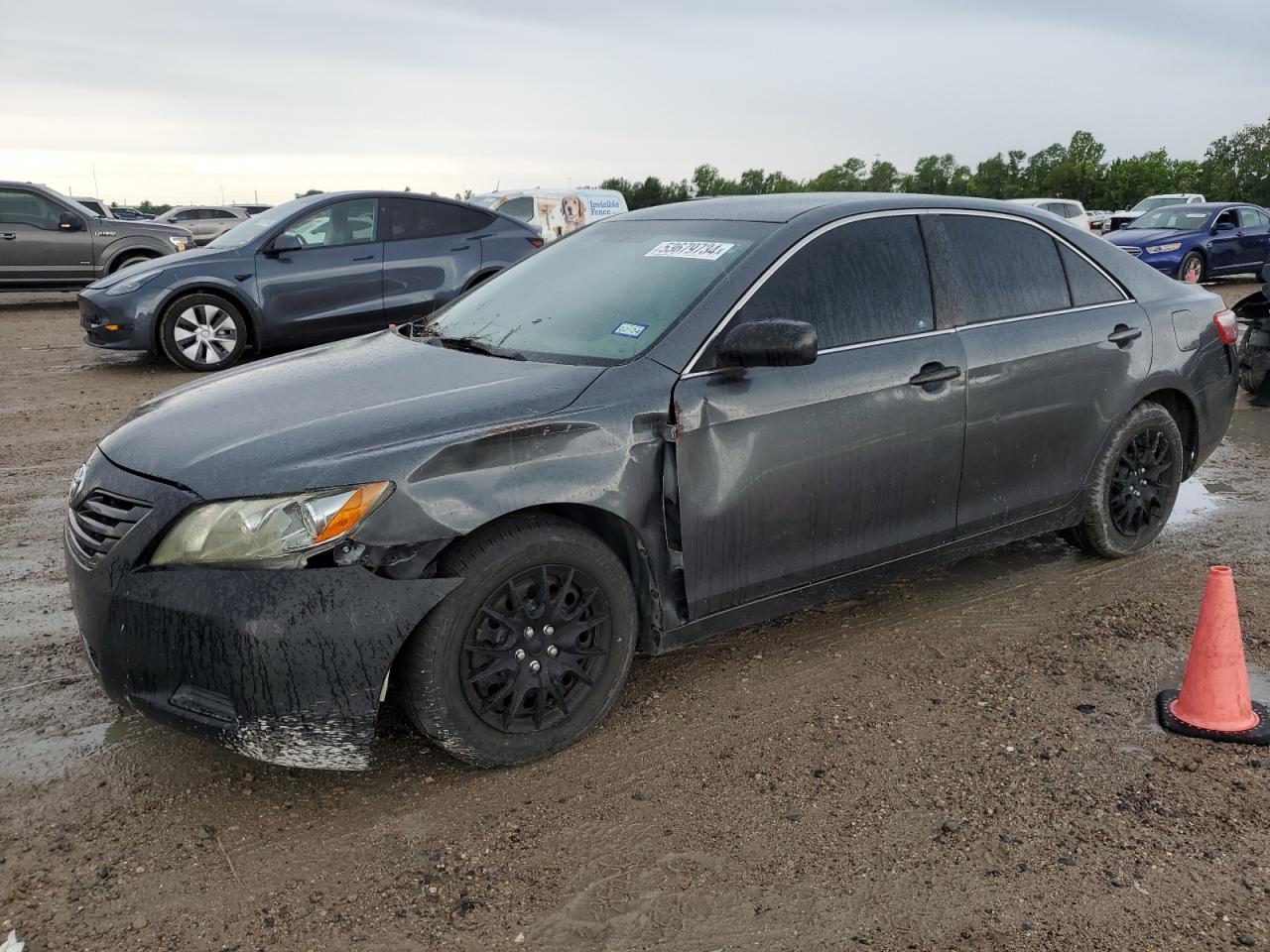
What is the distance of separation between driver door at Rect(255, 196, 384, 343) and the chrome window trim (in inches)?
278

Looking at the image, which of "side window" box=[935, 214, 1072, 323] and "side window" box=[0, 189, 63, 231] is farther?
"side window" box=[0, 189, 63, 231]

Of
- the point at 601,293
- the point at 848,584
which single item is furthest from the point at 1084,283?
the point at 601,293

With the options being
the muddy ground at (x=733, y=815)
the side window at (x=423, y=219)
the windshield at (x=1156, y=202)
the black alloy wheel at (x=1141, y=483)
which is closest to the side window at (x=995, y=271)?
the black alloy wheel at (x=1141, y=483)

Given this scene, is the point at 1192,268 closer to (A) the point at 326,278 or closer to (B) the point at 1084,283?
(A) the point at 326,278

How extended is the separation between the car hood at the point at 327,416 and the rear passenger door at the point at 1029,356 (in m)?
1.59

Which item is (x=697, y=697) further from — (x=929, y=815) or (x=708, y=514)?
(x=929, y=815)

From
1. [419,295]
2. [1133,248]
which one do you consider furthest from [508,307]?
[1133,248]

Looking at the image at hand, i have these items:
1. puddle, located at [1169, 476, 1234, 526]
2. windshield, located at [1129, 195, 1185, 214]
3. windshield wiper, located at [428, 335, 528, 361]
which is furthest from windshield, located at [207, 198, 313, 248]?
windshield, located at [1129, 195, 1185, 214]

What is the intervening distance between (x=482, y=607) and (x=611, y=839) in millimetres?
708

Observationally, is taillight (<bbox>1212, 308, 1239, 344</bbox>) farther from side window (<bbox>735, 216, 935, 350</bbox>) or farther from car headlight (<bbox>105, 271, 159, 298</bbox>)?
car headlight (<bbox>105, 271, 159, 298</bbox>)

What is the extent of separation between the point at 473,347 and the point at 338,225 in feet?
23.3

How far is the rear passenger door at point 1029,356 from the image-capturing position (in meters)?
4.27

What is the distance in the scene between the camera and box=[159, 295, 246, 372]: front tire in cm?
1016

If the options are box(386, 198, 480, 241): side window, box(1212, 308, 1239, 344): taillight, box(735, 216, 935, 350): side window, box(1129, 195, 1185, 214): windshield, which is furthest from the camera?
box(1129, 195, 1185, 214): windshield
